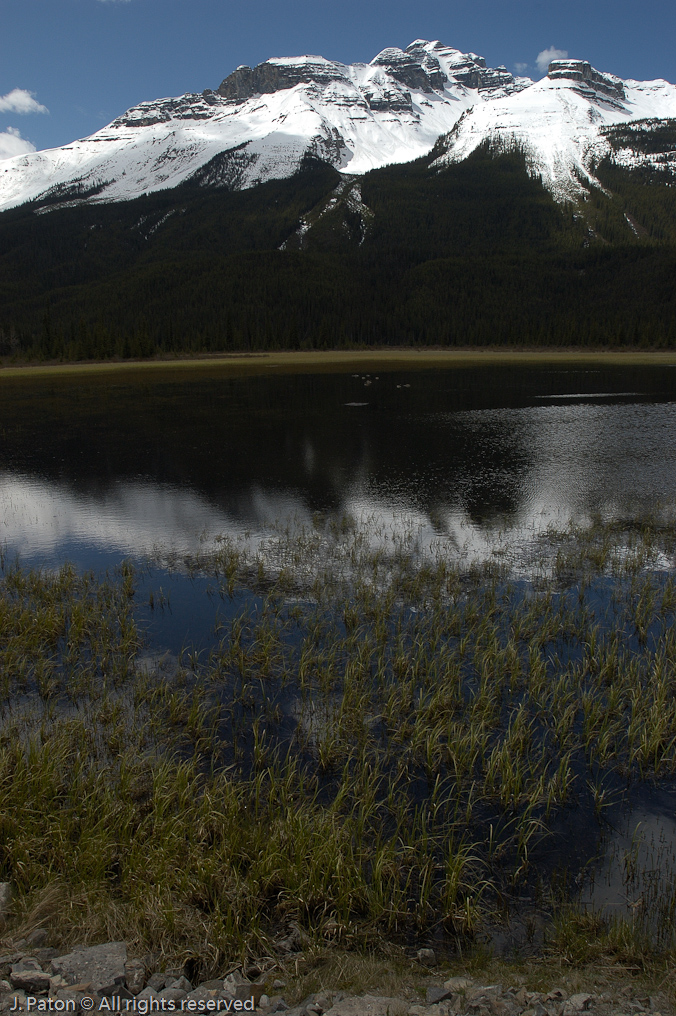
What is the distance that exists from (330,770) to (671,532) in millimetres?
15310

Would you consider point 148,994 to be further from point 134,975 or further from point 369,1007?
point 369,1007

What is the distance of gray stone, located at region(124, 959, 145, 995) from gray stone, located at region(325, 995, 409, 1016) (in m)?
1.50

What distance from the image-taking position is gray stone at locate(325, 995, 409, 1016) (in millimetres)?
4648

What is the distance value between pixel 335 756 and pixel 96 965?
429 cm

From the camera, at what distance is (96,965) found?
16.2 feet

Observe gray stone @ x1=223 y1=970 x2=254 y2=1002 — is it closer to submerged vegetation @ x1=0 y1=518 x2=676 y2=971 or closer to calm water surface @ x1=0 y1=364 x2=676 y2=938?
submerged vegetation @ x1=0 y1=518 x2=676 y2=971

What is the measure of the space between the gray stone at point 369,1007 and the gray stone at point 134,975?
1500 mm

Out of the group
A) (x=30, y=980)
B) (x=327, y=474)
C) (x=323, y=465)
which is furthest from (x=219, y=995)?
(x=323, y=465)

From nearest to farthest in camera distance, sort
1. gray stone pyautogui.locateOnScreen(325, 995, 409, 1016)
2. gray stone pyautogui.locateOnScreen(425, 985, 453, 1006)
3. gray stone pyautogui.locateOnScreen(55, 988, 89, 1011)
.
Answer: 1. gray stone pyautogui.locateOnScreen(55, 988, 89, 1011)
2. gray stone pyautogui.locateOnScreen(325, 995, 409, 1016)
3. gray stone pyautogui.locateOnScreen(425, 985, 453, 1006)

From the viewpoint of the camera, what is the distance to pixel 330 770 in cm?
855

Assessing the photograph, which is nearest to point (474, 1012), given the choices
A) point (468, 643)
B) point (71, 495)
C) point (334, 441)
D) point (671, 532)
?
point (468, 643)

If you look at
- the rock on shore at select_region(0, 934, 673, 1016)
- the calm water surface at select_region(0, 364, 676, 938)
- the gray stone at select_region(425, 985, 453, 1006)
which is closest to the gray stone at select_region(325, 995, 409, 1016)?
the rock on shore at select_region(0, 934, 673, 1016)

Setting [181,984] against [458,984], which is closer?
[181,984]

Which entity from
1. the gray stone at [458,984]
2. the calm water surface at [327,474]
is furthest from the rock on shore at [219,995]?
the calm water surface at [327,474]
